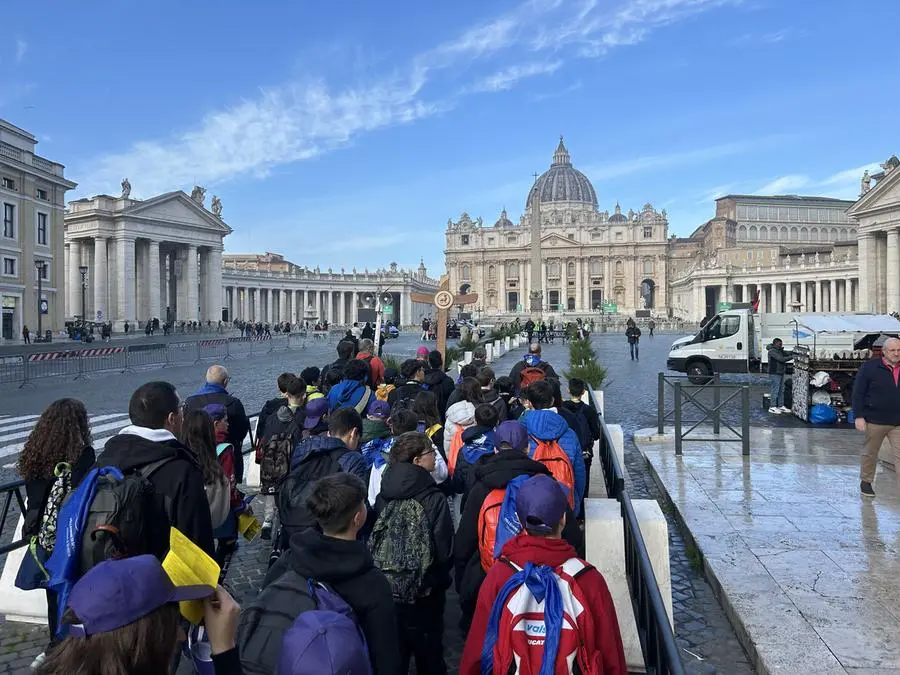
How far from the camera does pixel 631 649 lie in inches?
181

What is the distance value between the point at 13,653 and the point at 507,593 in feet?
12.9

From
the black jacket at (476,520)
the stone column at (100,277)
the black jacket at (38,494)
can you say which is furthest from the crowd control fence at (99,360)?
the stone column at (100,277)

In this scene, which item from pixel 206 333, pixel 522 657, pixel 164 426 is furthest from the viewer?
pixel 206 333

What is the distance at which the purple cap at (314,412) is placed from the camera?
230 inches

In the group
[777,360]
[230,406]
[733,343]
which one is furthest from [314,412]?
[733,343]

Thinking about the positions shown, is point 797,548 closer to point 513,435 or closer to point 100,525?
point 513,435

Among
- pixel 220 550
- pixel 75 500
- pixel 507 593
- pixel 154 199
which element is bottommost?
pixel 220 550

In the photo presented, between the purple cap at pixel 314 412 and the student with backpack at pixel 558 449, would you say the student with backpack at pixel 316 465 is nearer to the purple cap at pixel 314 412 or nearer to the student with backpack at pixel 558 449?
the purple cap at pixel 314 412

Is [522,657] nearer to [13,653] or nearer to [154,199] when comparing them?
[13,653]

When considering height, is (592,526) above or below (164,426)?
below

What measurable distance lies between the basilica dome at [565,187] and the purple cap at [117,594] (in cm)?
12835

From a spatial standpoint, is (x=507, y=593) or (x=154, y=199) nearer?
(x=507, y=593)

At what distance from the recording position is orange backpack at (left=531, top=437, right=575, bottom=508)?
5000mm

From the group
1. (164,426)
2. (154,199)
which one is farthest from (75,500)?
(154,199)
